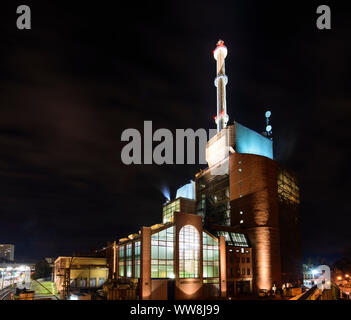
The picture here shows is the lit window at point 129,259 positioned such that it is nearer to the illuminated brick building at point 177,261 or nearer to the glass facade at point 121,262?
the illuminated brick building at point 177,261

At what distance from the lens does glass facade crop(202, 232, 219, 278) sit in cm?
5594

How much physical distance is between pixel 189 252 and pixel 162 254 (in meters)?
5.55

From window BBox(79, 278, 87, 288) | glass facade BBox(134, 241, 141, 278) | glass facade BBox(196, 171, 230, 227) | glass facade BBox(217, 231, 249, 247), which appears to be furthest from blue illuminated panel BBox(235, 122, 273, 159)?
window BBox(79, 278, 87, 288)

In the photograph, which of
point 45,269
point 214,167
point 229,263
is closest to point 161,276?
point 229,263

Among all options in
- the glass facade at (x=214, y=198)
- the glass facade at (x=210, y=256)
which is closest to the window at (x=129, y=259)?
the glass facade at (x=210, y=256)

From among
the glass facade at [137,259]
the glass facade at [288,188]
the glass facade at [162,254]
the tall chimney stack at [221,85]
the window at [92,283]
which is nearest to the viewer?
the glass facade at [162,254]

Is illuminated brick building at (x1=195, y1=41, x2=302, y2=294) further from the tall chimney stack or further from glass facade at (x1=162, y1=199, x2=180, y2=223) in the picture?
glass facade at (x1=162, y1=199, x2=180, y2=223)

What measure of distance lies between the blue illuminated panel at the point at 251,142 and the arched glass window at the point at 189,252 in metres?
35.7

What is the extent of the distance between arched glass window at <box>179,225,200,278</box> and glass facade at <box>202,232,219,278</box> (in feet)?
6.51

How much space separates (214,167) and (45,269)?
11011cm

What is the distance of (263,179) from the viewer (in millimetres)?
73000

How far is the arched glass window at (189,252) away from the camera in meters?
52.1
